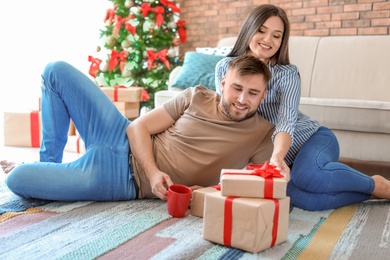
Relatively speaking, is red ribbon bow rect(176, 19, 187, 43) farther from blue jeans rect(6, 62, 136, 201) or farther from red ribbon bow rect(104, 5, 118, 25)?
blue jeans rect(6, 62, 136, 201)

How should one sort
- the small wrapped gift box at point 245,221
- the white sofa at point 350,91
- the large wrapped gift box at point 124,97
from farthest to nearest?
the large wrapped gift box at point 124,97 < the white sofa at point 350,91 < the small wrapped gift box at point 245,221

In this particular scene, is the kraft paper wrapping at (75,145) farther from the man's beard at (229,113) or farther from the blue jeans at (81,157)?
the man's beard at (229,113)

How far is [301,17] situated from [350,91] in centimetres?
105

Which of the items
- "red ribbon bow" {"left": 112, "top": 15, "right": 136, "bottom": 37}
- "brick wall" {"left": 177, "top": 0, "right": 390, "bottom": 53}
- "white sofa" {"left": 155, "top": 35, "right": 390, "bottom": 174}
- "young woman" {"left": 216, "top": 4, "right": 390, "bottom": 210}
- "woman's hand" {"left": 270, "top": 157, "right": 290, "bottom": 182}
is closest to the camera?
"woman's hand" {"left": 270, "top": 157, "right": 290, "bottom": 182}

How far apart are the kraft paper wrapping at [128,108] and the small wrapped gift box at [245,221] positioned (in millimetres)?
2231

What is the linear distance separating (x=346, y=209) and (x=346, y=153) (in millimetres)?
871

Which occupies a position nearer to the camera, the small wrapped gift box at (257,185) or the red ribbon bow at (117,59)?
the small wrapped gift box at (257,185)

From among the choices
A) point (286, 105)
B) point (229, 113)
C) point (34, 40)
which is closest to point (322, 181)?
point (286, 105)

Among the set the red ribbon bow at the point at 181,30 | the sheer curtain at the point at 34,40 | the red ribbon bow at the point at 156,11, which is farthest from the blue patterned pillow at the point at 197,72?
the sheer curtain at the point at 34,40

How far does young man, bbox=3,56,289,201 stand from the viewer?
71.0 inches

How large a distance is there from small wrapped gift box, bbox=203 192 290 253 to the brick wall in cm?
279

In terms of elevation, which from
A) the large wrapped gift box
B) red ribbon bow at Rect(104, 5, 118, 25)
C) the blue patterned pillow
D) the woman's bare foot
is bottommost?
the woman's bare foot

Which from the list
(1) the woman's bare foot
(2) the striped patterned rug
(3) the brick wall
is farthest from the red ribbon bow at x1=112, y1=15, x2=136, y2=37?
(1) the woman's bare foot

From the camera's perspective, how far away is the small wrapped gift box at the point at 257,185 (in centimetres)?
138
